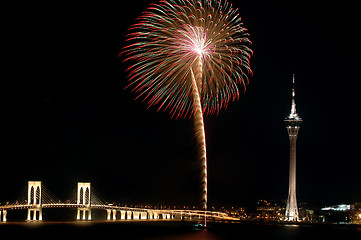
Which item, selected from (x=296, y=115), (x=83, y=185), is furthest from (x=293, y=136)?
(x=83, y=185)

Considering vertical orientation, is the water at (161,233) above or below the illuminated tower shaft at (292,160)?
below

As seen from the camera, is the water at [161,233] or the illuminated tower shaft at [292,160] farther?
the illuminated tower shaft at [292,160]

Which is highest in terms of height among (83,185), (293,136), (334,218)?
(293,136)

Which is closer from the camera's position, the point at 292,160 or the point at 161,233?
the point at 161,233

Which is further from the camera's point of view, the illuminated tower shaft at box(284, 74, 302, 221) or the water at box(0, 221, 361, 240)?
the illuminated tower shaft at box(284, 74, 302, 221)

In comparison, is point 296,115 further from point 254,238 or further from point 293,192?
point 254,238

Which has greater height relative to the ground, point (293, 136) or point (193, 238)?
point (293, 136)

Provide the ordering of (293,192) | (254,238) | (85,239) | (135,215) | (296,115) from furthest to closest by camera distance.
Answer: (135,215) → (296,115) → (293,192) → (254,238) → (85,239)

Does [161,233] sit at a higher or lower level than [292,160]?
lower
